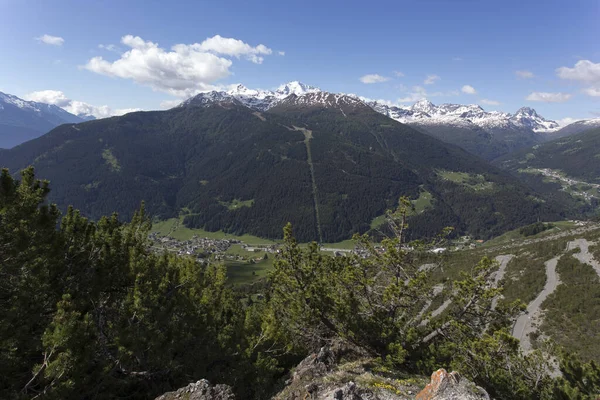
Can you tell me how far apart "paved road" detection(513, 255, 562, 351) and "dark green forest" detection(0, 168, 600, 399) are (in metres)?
37.3

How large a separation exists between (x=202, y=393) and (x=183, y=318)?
13.6ft

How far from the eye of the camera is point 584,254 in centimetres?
9988

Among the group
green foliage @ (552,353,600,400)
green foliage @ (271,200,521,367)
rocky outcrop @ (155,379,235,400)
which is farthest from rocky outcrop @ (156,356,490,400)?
green foliage @ (552,353,600,400)

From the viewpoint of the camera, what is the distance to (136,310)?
13008 mm

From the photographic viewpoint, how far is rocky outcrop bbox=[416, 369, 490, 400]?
11.1m

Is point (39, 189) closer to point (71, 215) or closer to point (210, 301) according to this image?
point (71, 215)

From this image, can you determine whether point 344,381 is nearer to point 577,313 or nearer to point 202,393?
point 202,393

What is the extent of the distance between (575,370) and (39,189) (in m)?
32.2

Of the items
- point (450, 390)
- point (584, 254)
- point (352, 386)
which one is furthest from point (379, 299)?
point (584, 254)

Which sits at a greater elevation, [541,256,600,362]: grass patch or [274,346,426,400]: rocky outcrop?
[274,346,426,400]: rocky outcrop

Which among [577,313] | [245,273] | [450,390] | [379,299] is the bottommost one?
[245,273]

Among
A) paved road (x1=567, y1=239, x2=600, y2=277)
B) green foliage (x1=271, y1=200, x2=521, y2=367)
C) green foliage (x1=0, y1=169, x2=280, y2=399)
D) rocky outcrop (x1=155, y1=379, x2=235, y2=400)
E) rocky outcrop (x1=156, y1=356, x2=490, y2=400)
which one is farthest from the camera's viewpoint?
paved road (x1=567, y1=239, x2=600, y2=277)

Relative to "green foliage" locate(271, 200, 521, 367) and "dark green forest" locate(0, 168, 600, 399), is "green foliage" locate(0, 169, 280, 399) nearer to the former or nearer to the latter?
"dark green forest" locate(0, 168, 600, 399)

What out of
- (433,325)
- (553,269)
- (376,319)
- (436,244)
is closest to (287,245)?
→ (376,319)
